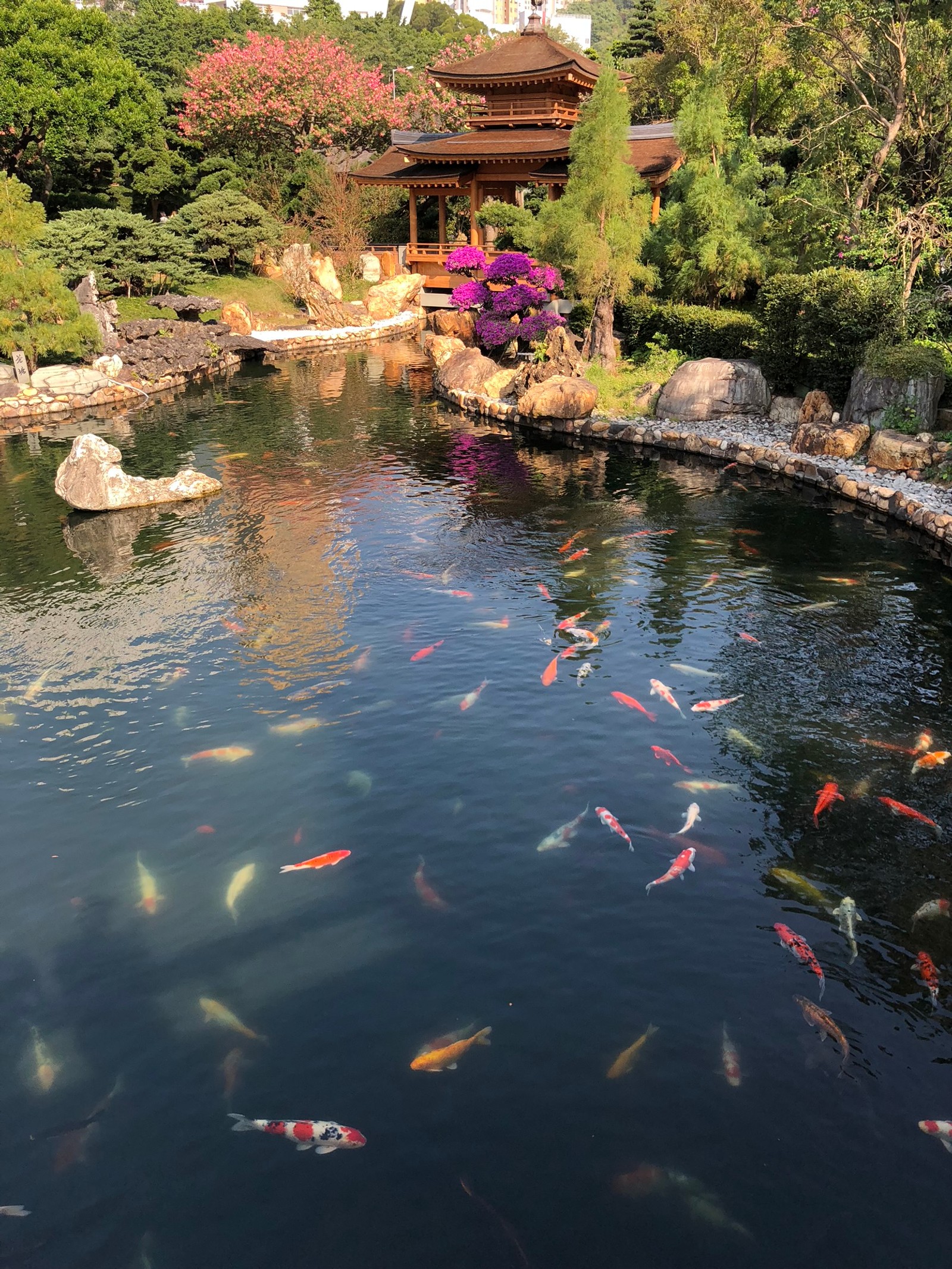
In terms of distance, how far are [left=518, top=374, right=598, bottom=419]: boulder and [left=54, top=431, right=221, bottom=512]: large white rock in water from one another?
1103 cm

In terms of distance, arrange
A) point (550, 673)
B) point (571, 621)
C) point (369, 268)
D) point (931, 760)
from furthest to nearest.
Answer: point (369, 268)
point (571, 621)
point (550, 673)
point (931, 760)

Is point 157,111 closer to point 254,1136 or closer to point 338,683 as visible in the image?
point 338,683

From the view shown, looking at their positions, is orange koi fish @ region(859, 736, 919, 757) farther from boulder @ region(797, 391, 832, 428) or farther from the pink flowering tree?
the pink flowering tree

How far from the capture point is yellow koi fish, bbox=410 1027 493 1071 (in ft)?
23.6

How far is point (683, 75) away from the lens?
4222cm

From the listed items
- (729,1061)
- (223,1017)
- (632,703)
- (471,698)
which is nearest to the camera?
(729,1061)

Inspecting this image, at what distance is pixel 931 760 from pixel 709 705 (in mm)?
2704

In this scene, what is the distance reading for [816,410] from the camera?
2308 centimetres

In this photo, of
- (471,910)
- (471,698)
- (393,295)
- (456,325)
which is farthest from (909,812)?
(393,295)

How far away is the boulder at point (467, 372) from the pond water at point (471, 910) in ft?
50.2

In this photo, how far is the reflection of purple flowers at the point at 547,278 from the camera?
103ft

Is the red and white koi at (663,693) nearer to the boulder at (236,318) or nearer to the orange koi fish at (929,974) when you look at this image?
the orange koi fish at (929,974)

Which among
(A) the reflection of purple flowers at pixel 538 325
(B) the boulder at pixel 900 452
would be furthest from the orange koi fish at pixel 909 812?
(A) the reflection of purple flowers at pixel 538 325

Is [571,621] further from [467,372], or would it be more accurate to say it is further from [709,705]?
[467,372]
